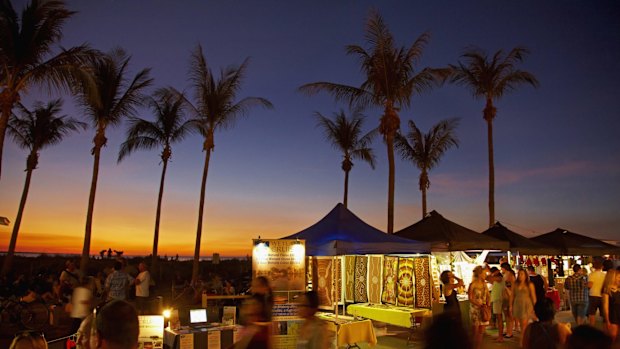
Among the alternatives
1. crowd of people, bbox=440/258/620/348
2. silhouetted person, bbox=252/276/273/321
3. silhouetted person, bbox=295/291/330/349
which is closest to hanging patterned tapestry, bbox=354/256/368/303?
crowd of people, bbox=440/258/620/348

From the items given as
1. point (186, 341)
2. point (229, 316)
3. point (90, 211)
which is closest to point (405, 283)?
point (229, 316)

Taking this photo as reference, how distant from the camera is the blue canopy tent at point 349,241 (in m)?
11.7

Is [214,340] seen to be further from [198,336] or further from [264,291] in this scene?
[264,291]

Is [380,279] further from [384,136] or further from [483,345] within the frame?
[384,136]

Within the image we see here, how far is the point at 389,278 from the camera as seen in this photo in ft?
42.3

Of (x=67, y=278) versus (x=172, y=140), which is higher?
(x=172, y=140)

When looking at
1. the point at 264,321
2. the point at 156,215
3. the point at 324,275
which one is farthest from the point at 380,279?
the point at 156,215

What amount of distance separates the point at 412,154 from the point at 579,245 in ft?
41.0

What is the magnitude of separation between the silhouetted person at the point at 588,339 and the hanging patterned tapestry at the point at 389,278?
9.55 meters

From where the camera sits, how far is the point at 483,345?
12039mm

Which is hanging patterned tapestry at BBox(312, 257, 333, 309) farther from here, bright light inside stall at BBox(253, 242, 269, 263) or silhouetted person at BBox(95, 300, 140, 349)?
silhouetted person at BBox(95, 300, 140, 349)

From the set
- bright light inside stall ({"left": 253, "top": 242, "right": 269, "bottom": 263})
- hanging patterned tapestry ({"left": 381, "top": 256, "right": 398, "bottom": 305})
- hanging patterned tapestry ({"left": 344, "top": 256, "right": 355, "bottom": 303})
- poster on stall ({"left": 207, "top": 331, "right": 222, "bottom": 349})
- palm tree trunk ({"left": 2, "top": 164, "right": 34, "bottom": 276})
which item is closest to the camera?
poster on stall ({"left": 207, "top": 331, "right": 222, "bottom": 349})

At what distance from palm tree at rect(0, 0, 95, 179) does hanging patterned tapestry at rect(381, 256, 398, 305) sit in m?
8.92

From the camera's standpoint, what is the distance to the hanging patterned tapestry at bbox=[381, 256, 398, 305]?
12742 millimetres
